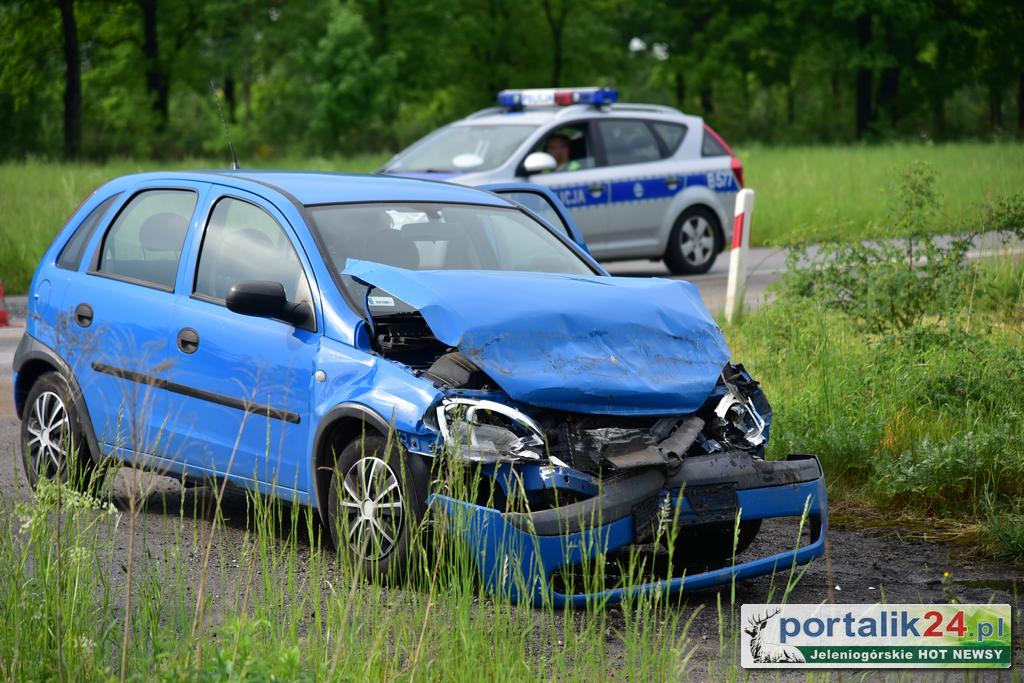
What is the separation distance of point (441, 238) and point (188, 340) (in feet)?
3.82

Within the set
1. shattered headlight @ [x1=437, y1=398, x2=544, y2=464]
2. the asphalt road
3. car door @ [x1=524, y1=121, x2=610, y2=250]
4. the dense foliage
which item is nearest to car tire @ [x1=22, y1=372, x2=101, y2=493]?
the asphalt road

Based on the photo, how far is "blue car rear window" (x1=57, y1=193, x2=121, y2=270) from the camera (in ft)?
22.7

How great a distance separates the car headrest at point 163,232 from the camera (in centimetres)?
647

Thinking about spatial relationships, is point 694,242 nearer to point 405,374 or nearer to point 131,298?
point 131,298

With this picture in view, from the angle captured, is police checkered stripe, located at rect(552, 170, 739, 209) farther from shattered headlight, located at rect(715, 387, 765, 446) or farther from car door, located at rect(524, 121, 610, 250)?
shattered headlight, located at rect(715, 387, 765, 446)

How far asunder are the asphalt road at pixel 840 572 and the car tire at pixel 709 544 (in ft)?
0.41

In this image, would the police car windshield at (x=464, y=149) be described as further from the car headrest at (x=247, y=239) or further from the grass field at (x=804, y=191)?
the car headrest at (x=247, y=239)

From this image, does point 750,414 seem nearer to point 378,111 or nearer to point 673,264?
point 673,264

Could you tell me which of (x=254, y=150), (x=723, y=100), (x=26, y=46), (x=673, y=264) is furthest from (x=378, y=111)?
(x=673, y=264)

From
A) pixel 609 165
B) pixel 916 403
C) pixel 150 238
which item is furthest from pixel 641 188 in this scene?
pixel 150 238

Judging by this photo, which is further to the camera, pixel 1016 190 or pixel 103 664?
pixel 1016 190

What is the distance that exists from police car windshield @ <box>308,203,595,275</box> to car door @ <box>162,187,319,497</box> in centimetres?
23

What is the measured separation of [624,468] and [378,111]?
4610cm

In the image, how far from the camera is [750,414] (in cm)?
565
